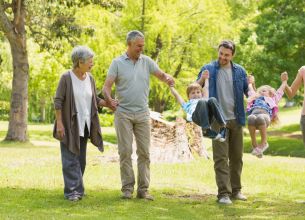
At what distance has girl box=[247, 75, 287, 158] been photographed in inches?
370

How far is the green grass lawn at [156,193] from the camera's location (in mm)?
8227

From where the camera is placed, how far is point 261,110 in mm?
9602

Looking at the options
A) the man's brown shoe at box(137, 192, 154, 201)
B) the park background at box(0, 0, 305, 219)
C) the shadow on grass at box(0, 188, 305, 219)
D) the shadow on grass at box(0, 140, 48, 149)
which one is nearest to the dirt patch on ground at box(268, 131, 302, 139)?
the park background at box(0, 0, 305, 219)

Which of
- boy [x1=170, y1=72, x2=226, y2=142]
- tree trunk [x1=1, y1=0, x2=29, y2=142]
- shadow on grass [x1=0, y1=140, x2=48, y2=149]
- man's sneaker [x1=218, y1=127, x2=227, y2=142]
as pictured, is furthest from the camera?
tree trunk [x1=1, y1=0, x2=29, y2=142]

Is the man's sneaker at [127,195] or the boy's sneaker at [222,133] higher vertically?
the boy's sneaker at [222,133]

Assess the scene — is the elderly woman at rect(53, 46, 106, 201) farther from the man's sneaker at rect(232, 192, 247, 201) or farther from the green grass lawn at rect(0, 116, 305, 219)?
the man's sneaker at rect(232, 192, 247, 201)

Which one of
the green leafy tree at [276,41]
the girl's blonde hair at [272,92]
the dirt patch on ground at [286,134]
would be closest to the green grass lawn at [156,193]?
the girl's blonde hair at [272,92]

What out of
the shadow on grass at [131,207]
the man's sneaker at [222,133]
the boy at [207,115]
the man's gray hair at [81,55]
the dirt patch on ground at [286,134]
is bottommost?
the dirt patch on ground at [286,134]

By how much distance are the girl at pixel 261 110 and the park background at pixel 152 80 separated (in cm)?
88

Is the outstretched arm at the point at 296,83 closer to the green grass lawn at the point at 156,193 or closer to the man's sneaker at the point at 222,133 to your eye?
the man's sneaker at the point at 222,133

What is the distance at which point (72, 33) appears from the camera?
22.4m

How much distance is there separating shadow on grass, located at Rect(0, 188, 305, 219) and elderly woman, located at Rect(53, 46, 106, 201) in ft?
1.15

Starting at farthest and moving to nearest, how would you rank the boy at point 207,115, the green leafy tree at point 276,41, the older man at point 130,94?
the green leafy tree at point 276,41, the older man at point 130,94, the boy at point 207,115

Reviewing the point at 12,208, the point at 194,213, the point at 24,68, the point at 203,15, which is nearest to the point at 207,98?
the point at 194,213
